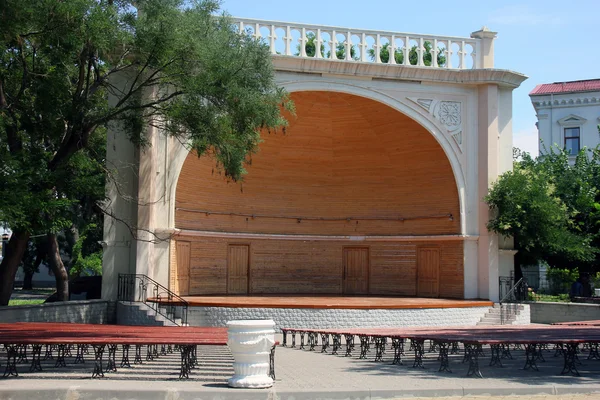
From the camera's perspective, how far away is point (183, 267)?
22984 mm

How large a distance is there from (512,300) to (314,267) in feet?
22.3

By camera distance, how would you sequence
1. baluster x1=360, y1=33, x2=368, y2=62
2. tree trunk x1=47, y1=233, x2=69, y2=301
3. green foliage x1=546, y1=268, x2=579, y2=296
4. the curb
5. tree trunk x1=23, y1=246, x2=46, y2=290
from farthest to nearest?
tree trunk x1=23, y1=246, x2=46, y2=290 < green foliage x1=546, y1=268, x2=579, y2=296 < tree trunk x1=47, y1=233, x2=69, y2=301 < baluster x1=360, y1=33, x2=368, y2=62 < the curb

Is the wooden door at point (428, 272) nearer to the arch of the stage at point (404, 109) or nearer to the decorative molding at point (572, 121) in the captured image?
the arch of the stage at point (404, 109)

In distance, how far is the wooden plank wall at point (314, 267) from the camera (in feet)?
79.5

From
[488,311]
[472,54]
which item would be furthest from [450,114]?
[488,311]

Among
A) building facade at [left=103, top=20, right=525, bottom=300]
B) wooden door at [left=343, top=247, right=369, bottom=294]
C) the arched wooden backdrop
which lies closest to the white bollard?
building facade at [left=103, top=20, right=525, bottom=300]

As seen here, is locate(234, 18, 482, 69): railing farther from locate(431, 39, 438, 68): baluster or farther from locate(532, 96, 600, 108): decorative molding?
locate(532, 96, 600, 108): decorative molding

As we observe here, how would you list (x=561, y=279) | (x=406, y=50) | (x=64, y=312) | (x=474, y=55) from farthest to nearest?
(x=561, y=279) < (x=474, y=55) < (x=406, y=50) < (x=64, y=312)

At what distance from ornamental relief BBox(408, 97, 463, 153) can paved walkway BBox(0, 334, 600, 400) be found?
12.5 meters

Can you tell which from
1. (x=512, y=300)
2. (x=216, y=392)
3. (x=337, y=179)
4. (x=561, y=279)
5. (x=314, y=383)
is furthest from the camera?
(x=561, y=279)

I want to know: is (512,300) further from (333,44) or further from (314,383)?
(314,383)

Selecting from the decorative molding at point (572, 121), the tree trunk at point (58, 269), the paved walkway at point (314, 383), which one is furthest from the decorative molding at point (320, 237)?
the decorative molding at point (572, 121)

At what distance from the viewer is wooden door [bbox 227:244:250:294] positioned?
24891mm

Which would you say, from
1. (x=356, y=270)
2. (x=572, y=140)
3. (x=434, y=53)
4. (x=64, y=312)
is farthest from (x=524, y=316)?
(x=572, y=140)
